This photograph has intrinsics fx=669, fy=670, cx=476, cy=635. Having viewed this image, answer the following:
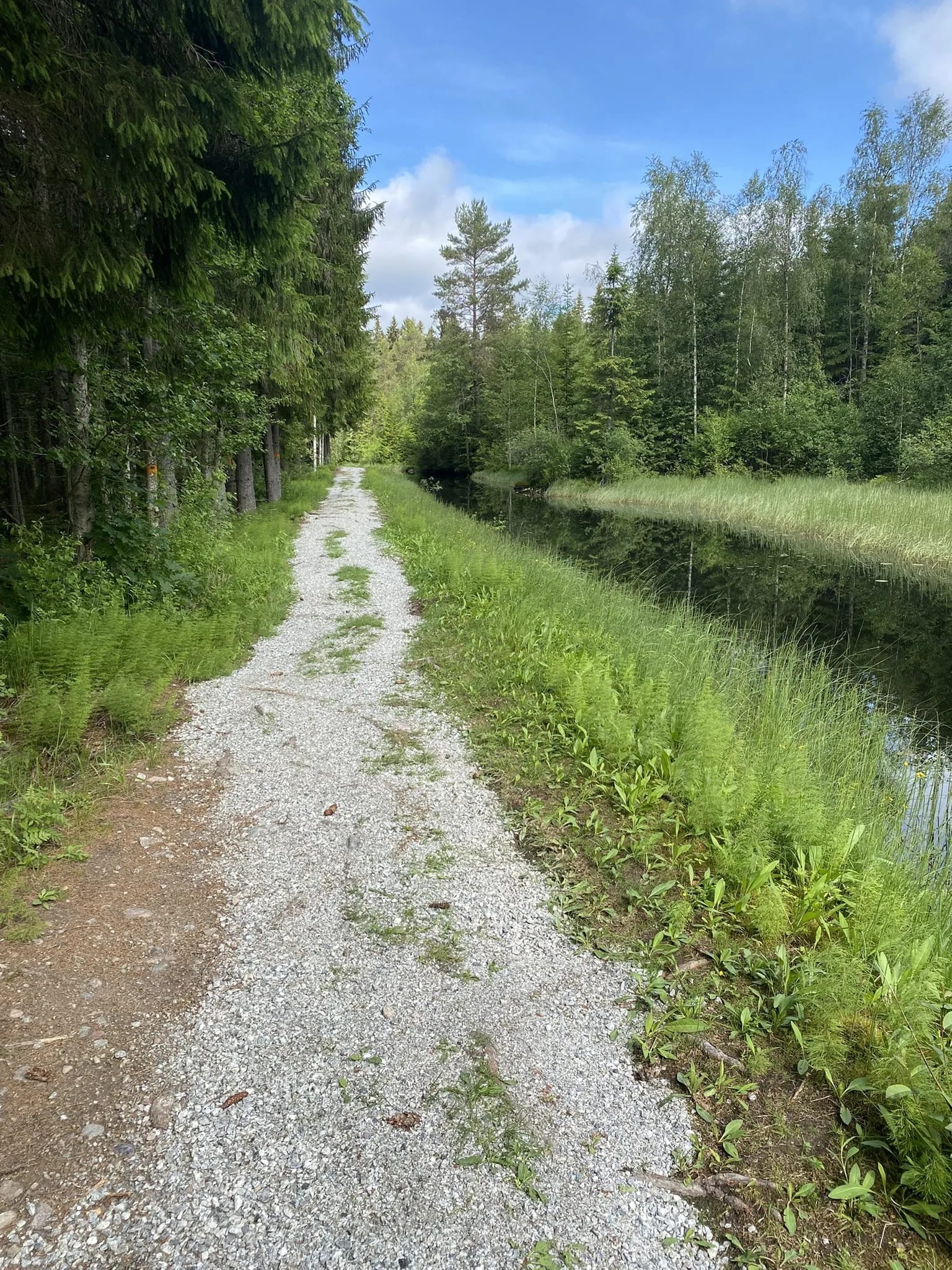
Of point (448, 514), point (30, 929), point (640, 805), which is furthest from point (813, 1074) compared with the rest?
point (448, 514)

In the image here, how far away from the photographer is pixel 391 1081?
8.17 ft

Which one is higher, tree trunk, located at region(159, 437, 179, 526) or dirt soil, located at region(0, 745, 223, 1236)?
tree trunk, located at region(159, 437, 179, 526)

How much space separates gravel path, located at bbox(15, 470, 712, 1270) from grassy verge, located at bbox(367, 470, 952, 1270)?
0.76ft

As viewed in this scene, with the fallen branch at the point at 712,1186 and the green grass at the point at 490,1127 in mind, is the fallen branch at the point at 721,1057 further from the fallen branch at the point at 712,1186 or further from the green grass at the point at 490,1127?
the green grass at the point at 490,1127

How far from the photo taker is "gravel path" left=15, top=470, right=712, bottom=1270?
198 centimetres

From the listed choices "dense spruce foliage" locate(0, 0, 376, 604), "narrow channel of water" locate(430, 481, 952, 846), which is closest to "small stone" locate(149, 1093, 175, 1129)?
"dense spruce foliage" locate(0, 0, 376, 604)

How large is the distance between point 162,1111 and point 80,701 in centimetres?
315

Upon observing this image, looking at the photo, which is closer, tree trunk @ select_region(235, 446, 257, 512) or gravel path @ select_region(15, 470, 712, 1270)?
gravel path @ select_region(15, 470, 712, 1270)

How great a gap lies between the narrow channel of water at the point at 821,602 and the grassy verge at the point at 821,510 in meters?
1.47

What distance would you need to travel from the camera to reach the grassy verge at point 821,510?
17.4 m

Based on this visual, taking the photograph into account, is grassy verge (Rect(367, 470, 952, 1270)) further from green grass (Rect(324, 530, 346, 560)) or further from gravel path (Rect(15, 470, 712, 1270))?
green grass (Rect(324, 530, 346, 560))

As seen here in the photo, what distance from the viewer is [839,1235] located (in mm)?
2014

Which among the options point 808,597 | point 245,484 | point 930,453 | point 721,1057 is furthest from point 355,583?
point 930,453

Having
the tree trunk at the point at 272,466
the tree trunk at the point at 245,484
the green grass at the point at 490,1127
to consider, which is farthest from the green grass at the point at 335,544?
the green grass at the point at 490,1127
